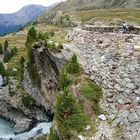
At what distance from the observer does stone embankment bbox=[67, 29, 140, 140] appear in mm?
→ 35188

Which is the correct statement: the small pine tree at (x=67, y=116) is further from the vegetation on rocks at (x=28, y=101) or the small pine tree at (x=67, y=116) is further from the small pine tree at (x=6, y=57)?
the small pine tree at (x=6, y=57)

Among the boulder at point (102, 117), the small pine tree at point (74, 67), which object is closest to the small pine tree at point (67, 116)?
the boulder at point (102, 117)

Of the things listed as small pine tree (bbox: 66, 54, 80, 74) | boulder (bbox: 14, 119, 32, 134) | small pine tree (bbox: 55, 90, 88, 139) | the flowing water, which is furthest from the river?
small pine tree (bbox: 55, 90, 88, 139)

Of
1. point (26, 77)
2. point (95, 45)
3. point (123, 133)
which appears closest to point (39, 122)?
point (26, 77)

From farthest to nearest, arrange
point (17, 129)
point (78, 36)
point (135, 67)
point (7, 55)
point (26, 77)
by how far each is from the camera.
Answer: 1. point (7, 55)
2. point (26, 77)
3. point (17, 129)
4. point (78, 36)
5. point (135, 67)

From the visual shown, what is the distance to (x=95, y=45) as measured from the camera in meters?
52.8

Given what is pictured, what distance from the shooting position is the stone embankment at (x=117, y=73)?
115ft

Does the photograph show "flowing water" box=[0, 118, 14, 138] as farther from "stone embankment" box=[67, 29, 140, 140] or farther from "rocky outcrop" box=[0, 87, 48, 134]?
"stone embankment" box=[67, 29, 140, 140]

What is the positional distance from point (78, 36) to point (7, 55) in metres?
83.9

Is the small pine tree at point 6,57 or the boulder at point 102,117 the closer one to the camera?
the boulder at point 102,117

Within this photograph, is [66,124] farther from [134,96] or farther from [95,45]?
[95,45]

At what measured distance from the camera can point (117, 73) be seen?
42938mm

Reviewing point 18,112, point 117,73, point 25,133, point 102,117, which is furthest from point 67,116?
point 18,112

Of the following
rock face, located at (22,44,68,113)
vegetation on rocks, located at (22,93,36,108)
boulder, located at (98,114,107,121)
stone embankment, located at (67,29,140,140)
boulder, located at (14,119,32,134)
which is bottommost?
boulder, located at (14,119,32,134)
